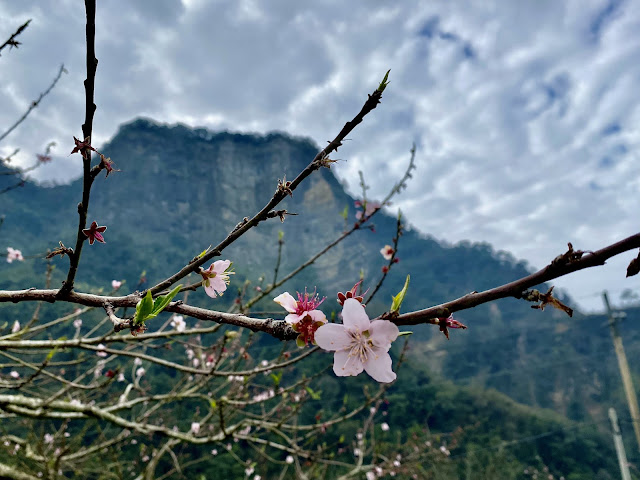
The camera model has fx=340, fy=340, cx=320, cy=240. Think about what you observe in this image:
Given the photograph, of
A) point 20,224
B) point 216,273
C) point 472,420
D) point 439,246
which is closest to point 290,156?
point 439,246

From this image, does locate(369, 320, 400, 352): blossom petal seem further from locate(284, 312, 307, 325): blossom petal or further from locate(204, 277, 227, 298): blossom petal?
locate(204, 277, 227, 298): blossom petal

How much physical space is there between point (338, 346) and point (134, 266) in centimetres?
4570

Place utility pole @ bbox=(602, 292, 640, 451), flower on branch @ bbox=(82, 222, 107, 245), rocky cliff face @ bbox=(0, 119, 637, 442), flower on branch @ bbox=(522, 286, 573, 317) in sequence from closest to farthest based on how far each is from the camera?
flower on branch @ bbox=(522, 286, 573, 317) < flower on branch @ bbox=(82, 222, 107, 245) < utility pole @ bbox=(602, 292, 640, 451) < rocky cliff face @ bbox=(0, 119, 637, 442)

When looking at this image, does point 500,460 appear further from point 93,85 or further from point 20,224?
point 20,224

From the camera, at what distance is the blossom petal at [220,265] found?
0.94 m

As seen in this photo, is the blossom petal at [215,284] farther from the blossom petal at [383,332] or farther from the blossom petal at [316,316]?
the blossom petal at [383,332]

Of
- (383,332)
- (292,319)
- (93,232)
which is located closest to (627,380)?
(383,332)

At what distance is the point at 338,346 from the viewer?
28.0 inches

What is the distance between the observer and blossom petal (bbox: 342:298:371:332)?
2.10 ft

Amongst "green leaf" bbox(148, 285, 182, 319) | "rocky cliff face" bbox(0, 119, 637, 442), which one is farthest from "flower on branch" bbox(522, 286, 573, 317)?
"rocky cliff face" bbox(0, 119, 637, 442)

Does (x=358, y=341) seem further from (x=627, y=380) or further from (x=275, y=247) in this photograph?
(x=275, y=247)

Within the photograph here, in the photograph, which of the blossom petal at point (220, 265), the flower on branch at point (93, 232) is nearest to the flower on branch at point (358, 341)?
the blossom petal at point (220, 265)

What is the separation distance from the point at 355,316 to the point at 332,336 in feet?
0.23

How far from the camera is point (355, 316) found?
0.65 metres
